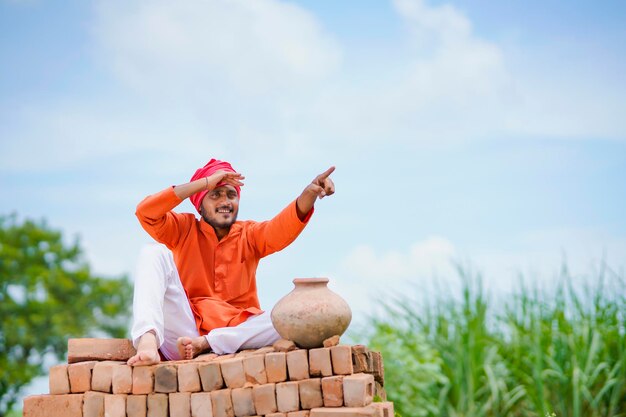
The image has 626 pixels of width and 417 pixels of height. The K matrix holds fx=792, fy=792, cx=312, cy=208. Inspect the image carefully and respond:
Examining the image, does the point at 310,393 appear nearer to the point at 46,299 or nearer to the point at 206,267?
the point at 206,267

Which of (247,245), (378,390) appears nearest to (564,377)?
(378,390)

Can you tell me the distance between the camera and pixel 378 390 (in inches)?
201

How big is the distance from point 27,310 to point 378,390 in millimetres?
7840

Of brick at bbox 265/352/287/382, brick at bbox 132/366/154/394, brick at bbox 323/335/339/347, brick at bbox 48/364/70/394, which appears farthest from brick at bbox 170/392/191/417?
brick at bbox 323/335/339/347

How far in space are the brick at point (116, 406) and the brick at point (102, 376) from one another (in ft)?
0.30

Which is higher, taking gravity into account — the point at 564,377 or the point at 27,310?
the point at 27,310

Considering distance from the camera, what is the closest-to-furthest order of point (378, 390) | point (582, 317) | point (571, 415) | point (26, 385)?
point (378, 390)
point (571, 415)
point (582, 317)
point (26, 385)

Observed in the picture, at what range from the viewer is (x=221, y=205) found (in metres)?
5.07

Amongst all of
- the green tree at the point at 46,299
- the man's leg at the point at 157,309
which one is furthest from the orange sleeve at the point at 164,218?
the green tree at the point at 46,299

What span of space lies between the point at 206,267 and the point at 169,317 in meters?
0.44

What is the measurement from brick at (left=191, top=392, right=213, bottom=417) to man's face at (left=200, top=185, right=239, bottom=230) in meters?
1.14

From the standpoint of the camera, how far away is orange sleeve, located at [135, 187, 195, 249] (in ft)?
Answer: 15.6

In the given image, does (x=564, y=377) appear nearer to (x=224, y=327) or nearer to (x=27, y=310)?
(x=224, y=327)

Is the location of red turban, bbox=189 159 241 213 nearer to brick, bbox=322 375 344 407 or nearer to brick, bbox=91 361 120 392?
brick, bbox=91 361 120 392
